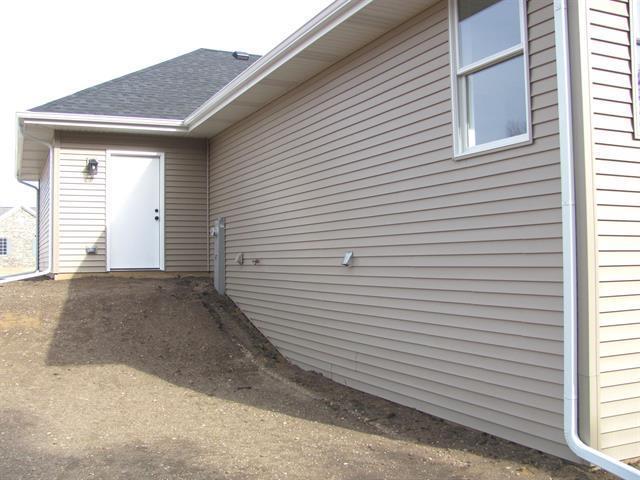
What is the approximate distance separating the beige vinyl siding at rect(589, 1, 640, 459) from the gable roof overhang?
1.66 metres

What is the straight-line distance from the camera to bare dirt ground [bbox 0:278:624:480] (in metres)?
3.95

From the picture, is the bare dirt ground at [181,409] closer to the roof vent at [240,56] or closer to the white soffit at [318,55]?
the white soffit at [318,55]

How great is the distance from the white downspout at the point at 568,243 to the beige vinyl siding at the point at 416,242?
0.14 metres

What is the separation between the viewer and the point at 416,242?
5203 mm

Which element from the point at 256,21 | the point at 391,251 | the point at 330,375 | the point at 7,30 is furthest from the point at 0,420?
the point at 256,21

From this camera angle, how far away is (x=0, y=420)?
503 cm

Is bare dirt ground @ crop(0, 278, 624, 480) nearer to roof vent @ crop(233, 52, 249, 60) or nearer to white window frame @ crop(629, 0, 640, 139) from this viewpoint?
white window frame @ crop(629, 0, 640, 139)

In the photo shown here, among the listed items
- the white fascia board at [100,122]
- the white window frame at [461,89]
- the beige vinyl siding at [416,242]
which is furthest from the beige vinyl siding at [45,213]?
the white window frame at [461,89]

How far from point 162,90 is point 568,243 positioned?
9.64 m

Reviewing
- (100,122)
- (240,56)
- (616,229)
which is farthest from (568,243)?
(240,56)

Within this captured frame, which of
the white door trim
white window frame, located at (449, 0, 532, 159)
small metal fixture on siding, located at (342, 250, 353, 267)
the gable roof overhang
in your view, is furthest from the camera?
the white door trim

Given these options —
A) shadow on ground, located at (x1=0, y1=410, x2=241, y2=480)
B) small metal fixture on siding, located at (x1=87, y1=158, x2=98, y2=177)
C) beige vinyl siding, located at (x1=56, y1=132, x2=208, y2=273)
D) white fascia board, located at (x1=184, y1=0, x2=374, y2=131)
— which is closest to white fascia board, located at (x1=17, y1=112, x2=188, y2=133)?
beige vinyl siding, located at (x1=56, y1=132, x2=208, y2=273)

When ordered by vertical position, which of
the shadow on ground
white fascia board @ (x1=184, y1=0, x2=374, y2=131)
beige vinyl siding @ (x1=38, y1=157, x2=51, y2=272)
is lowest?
the shadow on ground

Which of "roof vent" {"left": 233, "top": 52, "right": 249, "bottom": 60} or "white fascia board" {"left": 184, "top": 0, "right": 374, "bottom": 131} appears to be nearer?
"white fascia board" {"left": 184, "top": 0, "right": 374, "bottom": 131}
